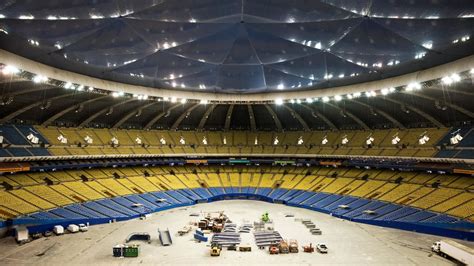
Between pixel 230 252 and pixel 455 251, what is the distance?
17.9 metres

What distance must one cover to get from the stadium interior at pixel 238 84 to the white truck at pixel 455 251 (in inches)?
255

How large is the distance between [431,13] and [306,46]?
986 centimetres

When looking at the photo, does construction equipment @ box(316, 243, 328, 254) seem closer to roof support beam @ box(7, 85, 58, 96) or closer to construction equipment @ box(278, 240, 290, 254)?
construction equipment @ box(278, 240, 290, 254)

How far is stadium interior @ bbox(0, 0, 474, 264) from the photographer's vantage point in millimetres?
21562

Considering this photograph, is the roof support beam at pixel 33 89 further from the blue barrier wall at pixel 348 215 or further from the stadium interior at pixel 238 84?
the blue barrier wall at pixel 348 215

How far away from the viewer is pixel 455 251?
79.3 ft

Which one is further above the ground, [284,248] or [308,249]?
[284,248]

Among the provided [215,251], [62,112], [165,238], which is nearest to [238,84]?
[165,238]

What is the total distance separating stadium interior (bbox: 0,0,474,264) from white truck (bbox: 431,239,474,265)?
21.2ft

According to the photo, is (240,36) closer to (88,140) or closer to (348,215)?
(348,215)

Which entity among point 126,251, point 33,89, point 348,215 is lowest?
point 126,251

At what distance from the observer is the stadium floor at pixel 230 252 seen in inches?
992

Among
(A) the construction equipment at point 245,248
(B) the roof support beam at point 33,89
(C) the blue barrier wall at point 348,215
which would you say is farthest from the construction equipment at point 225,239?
(B) the roof support beam at point 33,89

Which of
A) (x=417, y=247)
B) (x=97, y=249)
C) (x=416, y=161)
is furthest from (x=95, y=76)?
(x=416, y=161)
